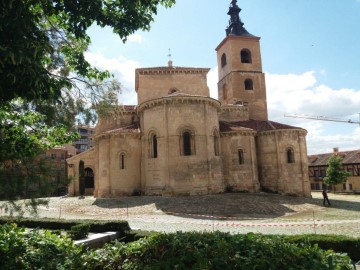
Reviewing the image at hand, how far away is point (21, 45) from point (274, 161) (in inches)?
1060

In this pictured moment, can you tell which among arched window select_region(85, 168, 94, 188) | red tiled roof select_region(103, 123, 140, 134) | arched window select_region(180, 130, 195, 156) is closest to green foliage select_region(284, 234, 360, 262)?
arched window select_region(180, 130, 195, 156)

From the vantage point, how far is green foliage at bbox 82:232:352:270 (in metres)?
4.87

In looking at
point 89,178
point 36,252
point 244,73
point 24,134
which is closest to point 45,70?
point 24,134

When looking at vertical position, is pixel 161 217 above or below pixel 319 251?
below

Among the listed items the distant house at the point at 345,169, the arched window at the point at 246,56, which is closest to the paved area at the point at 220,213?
the arched window at the point at 246,56

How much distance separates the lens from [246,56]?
128 ft

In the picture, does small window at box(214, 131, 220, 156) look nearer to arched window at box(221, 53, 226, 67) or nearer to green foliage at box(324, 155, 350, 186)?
arched window at box(221, 53, 226, 67)

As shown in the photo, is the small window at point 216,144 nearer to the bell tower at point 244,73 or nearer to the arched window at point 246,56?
the bell tower at point 244,73

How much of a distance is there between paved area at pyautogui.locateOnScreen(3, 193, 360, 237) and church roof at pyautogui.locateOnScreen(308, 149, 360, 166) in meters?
30.6

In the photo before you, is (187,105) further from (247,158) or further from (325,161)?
(325,161)

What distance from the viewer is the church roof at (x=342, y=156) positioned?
5045cm

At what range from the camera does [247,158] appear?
27.9 m

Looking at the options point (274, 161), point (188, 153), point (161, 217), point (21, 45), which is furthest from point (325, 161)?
point (21, 45)

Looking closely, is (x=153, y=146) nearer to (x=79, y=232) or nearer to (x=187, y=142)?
(x=187, y=142)
